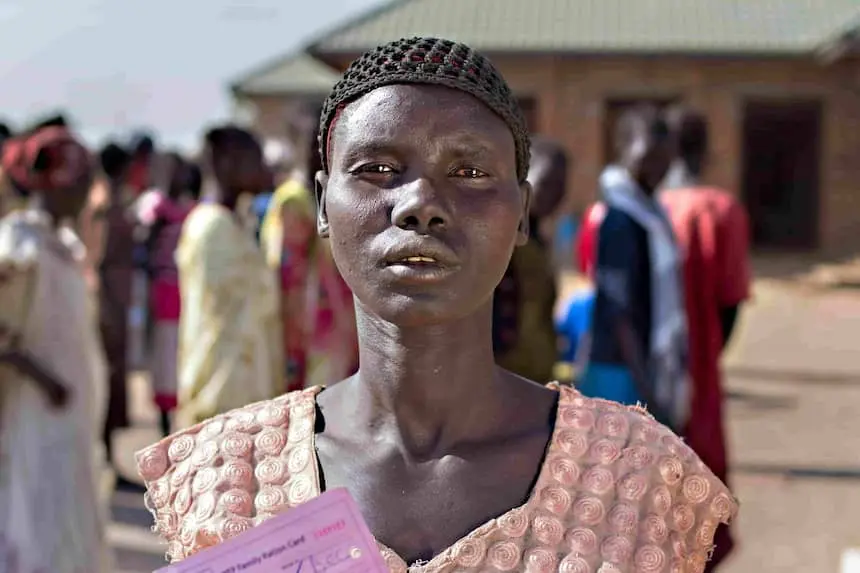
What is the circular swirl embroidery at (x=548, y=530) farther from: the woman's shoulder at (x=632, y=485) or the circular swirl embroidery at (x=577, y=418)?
the circular swirl embroidery at (x=577, y=418)

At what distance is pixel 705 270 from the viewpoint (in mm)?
4988

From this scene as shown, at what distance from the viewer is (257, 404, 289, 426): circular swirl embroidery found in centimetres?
163

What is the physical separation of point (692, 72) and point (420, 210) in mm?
15709

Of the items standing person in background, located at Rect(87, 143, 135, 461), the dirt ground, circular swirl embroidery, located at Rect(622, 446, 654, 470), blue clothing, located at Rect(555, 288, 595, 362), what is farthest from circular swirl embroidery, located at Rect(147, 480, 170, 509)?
standing person in background, located at Rect(87, 143, 135, 461)

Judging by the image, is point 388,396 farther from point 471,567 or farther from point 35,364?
point 35,364

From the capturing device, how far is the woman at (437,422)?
58.3 inches

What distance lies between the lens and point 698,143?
5.50 metres

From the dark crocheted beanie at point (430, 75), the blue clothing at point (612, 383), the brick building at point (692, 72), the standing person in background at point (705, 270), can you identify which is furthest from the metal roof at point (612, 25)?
the dark crocheted beanie at point (430, 75)

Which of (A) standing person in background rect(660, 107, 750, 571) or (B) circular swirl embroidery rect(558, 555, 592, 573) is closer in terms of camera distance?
(B) circular swirl embroidery rect(558, 555, 592, 573)

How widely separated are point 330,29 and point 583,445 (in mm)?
15487

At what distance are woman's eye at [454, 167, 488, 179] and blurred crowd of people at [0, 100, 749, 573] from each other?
2605mm

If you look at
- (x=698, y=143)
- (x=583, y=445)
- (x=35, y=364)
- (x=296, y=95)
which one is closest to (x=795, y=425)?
(x=698, y=143)

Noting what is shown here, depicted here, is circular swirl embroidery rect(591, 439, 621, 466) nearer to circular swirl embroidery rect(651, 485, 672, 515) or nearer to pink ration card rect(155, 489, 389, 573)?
circular swirl embroidery rect(651, 485, 672, 515)

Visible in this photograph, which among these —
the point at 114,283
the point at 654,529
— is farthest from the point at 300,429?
the point at 114,283
